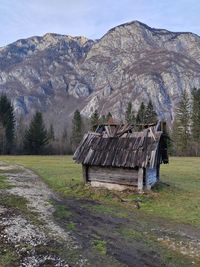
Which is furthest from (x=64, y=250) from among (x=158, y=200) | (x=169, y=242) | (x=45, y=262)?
(x=158, y=200)

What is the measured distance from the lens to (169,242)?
694 inches

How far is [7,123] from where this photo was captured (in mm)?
104000

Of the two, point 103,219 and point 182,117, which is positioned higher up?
point 182,117

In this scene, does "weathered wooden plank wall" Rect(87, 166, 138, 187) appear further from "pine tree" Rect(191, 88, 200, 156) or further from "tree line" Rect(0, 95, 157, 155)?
"pine tree" Rect(191, 88, 200, 156)

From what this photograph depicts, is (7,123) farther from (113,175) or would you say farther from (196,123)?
(113,175)

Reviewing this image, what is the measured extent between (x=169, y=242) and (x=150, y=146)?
540 inches

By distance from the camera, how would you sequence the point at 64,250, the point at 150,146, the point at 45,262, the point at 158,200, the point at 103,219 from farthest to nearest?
the point at 150,146
the point at 158,200
the point at 103,219
the point at 64,250
the point at 45,262

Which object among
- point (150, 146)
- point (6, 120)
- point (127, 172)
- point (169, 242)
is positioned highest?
point (6, 120)

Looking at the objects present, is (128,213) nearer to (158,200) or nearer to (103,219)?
(103,219)

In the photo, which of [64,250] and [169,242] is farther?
[169,242]

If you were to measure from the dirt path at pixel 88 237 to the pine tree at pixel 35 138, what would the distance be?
260 ft

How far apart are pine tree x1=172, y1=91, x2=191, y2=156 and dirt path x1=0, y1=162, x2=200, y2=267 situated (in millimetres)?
82881

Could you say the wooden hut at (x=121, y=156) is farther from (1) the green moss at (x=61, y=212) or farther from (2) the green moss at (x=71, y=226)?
(2) the green moss at (x=71, y=226)

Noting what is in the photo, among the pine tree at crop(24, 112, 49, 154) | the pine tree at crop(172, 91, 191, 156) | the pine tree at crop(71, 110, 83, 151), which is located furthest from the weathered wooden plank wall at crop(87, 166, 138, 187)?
the pine tree at crop(71, 110, 83, 151)
